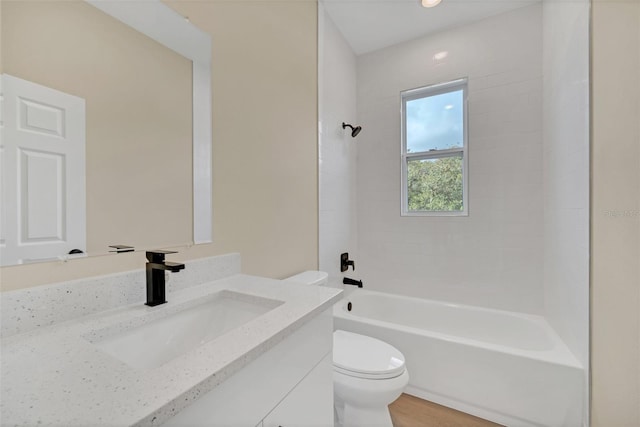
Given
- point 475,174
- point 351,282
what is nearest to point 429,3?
point 475,174

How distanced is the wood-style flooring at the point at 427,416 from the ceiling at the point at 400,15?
284 cm

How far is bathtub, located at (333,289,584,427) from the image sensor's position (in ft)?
4.52

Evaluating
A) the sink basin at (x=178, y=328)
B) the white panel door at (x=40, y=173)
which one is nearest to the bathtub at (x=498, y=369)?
the sink basin at (x=178, y=328)

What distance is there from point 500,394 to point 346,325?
0.94m

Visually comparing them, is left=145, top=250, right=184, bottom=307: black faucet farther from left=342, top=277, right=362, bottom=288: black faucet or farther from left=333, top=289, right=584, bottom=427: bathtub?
left=342, top=277, right=362, bottom=288: black faucet

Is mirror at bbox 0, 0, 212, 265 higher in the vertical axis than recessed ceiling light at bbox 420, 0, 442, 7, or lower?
lower

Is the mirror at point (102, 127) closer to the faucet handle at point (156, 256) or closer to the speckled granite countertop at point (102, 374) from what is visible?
the faucet handle at point (156, 256)

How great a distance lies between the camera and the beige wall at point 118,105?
2.21ft

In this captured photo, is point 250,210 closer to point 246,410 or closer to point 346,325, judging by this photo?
point 246,410

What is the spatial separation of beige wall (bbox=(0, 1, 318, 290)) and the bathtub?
2.76 feet

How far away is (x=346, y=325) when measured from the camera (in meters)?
1.87

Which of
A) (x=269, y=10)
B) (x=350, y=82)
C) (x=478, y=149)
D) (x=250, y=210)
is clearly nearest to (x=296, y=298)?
(x=250, y=210)

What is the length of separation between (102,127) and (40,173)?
20cm

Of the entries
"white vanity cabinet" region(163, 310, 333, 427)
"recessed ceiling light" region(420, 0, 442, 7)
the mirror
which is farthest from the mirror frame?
"recessed ceiling light" region(420, 0, 442, 7)
